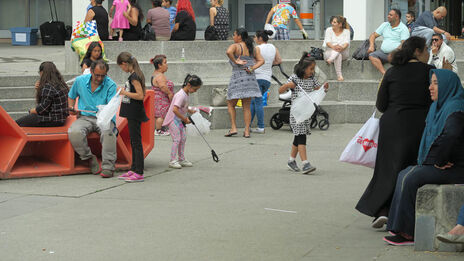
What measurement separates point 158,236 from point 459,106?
2715 mm

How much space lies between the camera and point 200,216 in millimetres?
7758

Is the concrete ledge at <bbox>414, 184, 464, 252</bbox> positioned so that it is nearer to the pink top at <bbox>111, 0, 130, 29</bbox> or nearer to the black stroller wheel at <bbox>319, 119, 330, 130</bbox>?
the black stroller wheel at <bbox>319, 119, 330, 130</bbox>

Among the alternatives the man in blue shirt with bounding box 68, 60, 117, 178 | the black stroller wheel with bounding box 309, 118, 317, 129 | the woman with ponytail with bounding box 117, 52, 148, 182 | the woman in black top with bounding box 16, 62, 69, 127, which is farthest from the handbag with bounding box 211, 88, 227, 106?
the woman with ponytail with bounding box 117, 52, 148, 182

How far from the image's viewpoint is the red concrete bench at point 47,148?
9812 millimetres

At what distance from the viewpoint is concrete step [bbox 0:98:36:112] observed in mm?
14421

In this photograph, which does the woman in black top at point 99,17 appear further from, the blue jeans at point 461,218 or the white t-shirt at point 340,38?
the blue jeans at point 461,218

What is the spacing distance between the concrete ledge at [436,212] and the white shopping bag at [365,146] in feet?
3.77

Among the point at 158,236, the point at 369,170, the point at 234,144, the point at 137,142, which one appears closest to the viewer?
the point at 158,236

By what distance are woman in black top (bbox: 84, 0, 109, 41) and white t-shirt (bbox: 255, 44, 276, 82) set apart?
4.02 metres

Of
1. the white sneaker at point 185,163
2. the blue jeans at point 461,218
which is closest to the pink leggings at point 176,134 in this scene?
the white sneaker at point 185,163

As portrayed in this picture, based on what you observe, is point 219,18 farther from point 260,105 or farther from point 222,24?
point 260,105

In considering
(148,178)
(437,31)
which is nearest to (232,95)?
(148,178)

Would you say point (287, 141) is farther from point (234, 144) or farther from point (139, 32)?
point (139, 32)

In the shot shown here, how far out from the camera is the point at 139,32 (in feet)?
57.3
